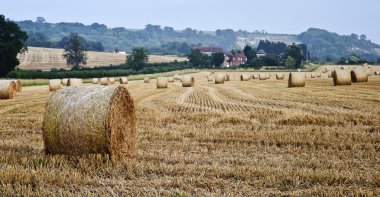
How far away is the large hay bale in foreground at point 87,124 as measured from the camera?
328 inches

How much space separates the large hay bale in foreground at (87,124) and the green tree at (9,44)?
4984cm

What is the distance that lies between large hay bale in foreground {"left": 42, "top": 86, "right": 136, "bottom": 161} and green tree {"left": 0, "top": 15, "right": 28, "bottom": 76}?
49.8 metres

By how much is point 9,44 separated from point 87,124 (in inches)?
2047

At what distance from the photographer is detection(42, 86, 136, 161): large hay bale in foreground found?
27.3 ft

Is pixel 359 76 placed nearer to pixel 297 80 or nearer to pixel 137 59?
pixel 297 80

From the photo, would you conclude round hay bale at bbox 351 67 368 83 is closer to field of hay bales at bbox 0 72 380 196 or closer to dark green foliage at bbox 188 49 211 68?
field of hay bales at bbox 0 72 380 196

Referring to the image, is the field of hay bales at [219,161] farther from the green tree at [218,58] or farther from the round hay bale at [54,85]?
the green tree at [218,58]

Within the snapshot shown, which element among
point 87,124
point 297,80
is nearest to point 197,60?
point 297,80

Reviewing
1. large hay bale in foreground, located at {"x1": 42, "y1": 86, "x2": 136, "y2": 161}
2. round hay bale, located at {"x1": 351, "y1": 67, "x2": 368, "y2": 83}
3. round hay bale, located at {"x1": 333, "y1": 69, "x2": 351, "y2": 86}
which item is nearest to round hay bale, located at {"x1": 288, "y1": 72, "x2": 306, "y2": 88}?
round hay bale, located at {"x1": 333, "y1": 69, "x2": 351, "y2": 86}

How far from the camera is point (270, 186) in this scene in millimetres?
6867

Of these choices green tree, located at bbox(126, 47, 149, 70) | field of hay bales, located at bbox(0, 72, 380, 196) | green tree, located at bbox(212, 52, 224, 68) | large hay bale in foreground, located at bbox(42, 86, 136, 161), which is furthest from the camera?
green tree, located at bbox(212, 52, 224, 68)

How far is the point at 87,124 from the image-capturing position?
27.4ft

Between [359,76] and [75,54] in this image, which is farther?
[75,54]

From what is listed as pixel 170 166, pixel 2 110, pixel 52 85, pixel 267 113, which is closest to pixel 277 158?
pixel 170 166
